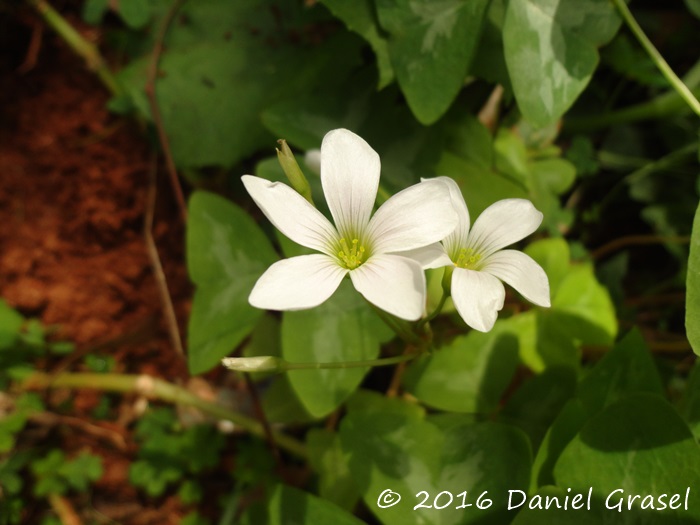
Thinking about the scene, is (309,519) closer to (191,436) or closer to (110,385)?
(191,436)

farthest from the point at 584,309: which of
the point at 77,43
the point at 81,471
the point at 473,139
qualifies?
the point at 77,43

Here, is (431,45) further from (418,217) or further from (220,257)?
(220,257)

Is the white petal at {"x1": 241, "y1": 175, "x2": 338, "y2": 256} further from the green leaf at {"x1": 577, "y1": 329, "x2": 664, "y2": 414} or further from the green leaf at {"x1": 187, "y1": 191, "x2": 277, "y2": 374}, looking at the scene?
the green leaf at {"x1": 577, "y1": 329, "x2": 664, "y2": 414}

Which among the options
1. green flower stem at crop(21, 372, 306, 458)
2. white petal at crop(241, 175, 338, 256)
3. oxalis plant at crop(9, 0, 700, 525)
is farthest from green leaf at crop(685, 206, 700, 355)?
green flower stem at crop(21, 372, 306, 458)

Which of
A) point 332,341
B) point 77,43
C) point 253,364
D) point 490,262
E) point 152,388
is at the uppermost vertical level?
point 77,43

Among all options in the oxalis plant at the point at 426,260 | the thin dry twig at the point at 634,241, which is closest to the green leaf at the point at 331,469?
the oxalis plant at the point at 426,260

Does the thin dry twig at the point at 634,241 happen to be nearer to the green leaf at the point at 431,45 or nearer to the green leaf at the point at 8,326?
the green leaf at the point at 431,45
